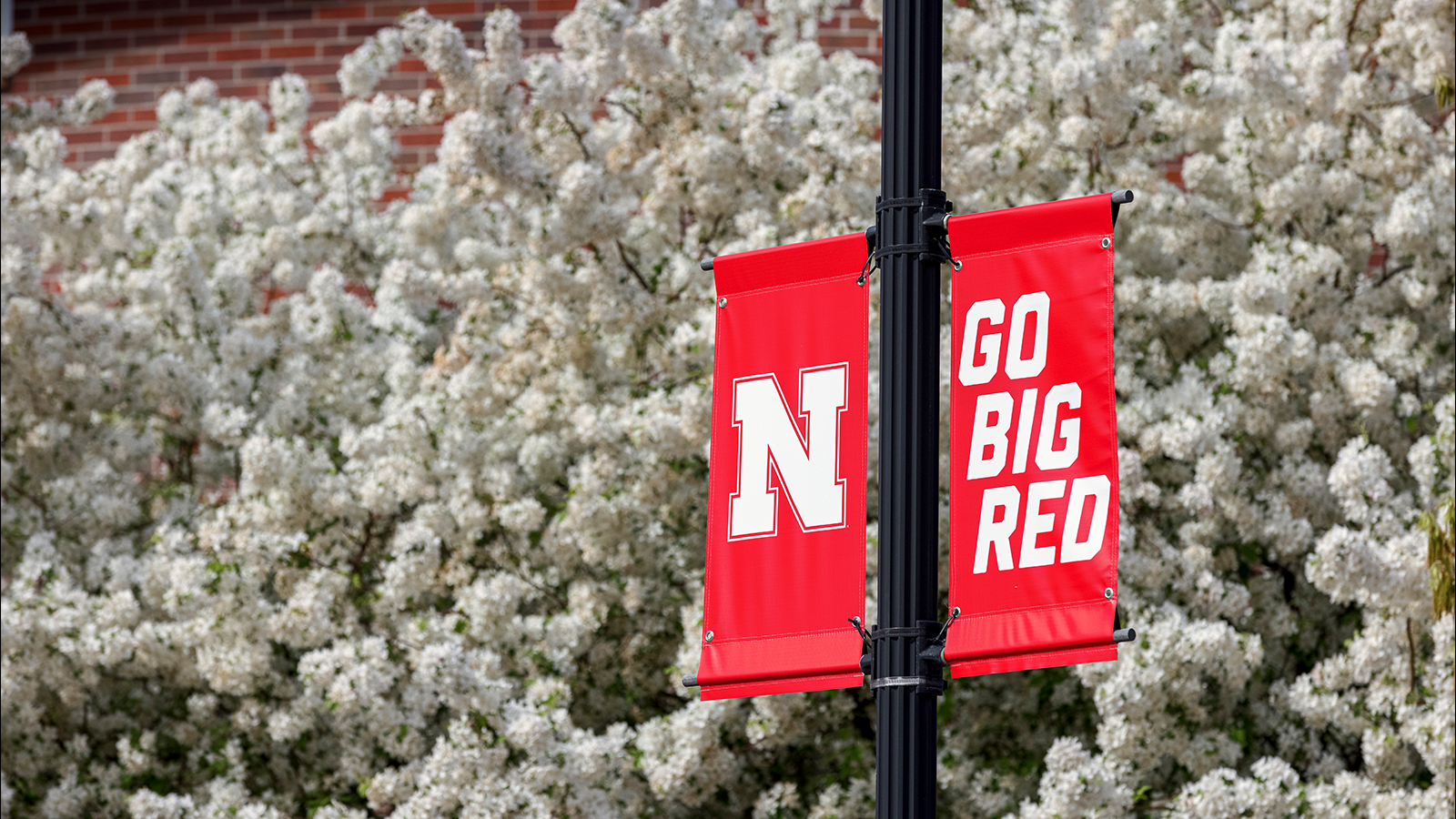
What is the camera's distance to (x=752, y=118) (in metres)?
8.03

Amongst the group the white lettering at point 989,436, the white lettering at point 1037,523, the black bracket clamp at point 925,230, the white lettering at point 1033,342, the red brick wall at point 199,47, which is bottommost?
the white lettering at point 1037,523

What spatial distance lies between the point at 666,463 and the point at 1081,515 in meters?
3.96

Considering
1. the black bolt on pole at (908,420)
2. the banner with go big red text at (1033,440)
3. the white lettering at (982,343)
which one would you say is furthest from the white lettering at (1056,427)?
the black bolt on pole at (908,420)

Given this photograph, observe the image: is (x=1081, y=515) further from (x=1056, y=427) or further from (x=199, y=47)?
(x=199, y=47)

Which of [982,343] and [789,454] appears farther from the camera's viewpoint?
[789,454]

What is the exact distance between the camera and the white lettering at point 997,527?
4.11 m

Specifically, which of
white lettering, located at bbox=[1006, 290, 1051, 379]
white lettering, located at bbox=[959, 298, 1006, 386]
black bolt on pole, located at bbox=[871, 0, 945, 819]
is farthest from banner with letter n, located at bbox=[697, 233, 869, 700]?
white lettering, located at bbox=[1006, 290, 1051, 379]

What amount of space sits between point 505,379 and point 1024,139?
2548 mm

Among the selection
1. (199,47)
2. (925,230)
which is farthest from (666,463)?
(199,47)

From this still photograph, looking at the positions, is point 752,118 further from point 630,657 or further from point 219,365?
point 219,365

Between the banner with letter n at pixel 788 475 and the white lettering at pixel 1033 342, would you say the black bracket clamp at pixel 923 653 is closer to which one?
the banner with letter n at pixel 788 475

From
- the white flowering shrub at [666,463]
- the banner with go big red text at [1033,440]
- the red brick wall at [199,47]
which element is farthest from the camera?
the red brick wall at [199,47]

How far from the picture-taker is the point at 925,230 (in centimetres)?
431

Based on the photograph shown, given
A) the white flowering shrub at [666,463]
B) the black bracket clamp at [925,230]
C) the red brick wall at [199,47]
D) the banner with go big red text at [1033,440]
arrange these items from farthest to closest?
the red brick wall at [199,47] < the white flowering shrub at [666,463] < the black bracket clamp at [925,230] < the banner with go big red text at [1033,440]
